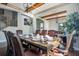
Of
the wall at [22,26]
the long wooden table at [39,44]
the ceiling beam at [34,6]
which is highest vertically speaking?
the ceiling beam at [34,6]

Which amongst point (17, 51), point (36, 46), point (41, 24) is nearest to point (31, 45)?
point (36, 46)

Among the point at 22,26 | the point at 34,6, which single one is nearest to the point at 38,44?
the point at 22,26

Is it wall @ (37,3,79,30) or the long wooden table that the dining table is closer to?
the long wooden table

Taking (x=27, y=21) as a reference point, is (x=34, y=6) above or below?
above

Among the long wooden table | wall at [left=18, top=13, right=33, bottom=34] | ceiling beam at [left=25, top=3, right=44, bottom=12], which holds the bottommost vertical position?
the long wooden table

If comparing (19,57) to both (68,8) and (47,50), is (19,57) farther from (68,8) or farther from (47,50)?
(68,8)

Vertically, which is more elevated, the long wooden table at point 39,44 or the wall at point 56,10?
the wall at point 56,10

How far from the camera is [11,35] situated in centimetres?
214

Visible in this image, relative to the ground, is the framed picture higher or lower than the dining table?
higher

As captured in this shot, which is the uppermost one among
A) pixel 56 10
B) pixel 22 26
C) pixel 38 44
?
pixel 56 10

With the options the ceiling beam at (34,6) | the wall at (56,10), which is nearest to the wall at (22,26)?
the ceiling beam at (34,6)

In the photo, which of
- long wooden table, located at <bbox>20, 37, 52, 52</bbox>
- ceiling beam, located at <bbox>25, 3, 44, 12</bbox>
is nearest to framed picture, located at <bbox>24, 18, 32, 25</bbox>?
ceiling beam, located at <bbox>25, 3, 44, 12</bbox>

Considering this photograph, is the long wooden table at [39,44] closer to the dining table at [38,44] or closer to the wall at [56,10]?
the dining table at [38,44]

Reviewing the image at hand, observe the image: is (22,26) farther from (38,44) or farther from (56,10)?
(56,10)
